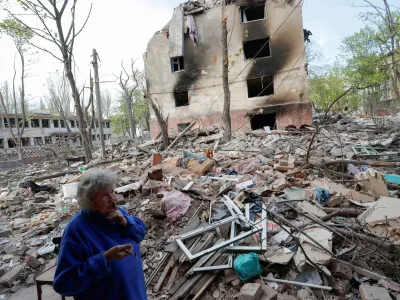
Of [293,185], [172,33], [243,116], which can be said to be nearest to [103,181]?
[293,185]

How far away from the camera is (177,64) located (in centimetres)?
1741

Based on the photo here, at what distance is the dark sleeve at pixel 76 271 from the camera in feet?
4.78

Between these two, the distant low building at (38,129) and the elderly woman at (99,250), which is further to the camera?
the distant low building at (38,129)

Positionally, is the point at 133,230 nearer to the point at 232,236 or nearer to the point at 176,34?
the point at 232,236

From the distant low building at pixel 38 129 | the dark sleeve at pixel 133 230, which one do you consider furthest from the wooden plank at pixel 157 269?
the distant low building at pixel 38 129

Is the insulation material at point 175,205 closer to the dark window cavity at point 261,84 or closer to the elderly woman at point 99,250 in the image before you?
the elderly woman at point 99,250

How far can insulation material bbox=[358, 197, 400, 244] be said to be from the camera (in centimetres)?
315

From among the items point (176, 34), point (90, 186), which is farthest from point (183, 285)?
point (176, 34)

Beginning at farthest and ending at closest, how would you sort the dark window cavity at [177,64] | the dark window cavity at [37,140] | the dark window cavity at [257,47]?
the dark window cavity at [37,140], the dark window cavity at [177,64], the dark window cavity at [257,47]

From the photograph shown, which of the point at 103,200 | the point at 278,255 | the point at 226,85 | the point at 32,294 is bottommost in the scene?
the point at 32,294

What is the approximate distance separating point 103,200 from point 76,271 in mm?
452

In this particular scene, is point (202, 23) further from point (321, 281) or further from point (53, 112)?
point (53, 112)

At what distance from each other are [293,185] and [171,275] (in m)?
3.24

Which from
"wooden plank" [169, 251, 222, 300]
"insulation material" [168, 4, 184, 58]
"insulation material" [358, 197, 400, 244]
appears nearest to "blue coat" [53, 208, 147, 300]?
"wooden plank" [169, 251, 222, 300]
